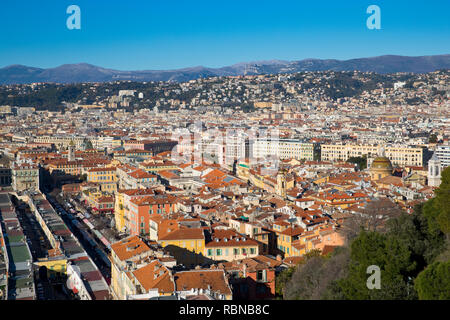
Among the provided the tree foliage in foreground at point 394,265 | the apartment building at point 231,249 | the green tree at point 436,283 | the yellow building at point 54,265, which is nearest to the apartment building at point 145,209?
the yellow building at point 54,265

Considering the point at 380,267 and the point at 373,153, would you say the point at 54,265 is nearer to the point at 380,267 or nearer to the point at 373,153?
the point at 380,267

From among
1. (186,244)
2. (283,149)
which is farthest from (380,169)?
(283,149)

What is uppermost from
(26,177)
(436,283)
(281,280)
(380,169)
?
(436,283)

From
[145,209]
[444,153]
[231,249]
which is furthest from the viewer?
[444,153]

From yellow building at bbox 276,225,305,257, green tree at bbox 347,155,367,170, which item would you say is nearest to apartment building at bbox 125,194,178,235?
yellow building at bbox 276,225,305,257

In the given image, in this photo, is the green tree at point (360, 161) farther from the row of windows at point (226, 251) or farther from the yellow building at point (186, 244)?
the yellow building at point (186, 244)
